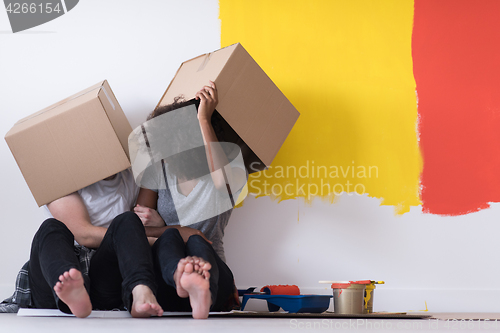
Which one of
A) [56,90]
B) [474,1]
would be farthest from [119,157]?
[474,1]

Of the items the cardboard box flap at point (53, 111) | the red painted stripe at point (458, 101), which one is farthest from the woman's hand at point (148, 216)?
the red painted stripe at point (458, 101)

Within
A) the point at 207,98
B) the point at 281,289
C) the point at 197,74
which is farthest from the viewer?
the point at 281,289

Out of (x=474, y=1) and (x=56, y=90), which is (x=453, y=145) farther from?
(x=56, y=90)

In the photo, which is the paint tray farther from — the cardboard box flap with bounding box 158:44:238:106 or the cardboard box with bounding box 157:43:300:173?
the cardboard box flap with bounding box 158:44:238:106

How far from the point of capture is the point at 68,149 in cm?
121

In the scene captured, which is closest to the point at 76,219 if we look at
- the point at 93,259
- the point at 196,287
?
the point at 93,259

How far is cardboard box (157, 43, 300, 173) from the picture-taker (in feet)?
4.07

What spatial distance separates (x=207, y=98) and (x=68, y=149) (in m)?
0.45

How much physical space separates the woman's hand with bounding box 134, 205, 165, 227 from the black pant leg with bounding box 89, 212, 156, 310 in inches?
11.4

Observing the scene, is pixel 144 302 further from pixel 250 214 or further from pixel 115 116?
pixel 250 214

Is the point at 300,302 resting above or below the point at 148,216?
below

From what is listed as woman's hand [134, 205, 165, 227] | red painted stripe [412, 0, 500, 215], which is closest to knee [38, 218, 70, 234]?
woman's hand [134, 205, 165, 227]

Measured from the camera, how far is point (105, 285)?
3.58ft

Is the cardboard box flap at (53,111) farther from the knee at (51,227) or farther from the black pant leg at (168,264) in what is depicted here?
the black pant leg at (168,264)
